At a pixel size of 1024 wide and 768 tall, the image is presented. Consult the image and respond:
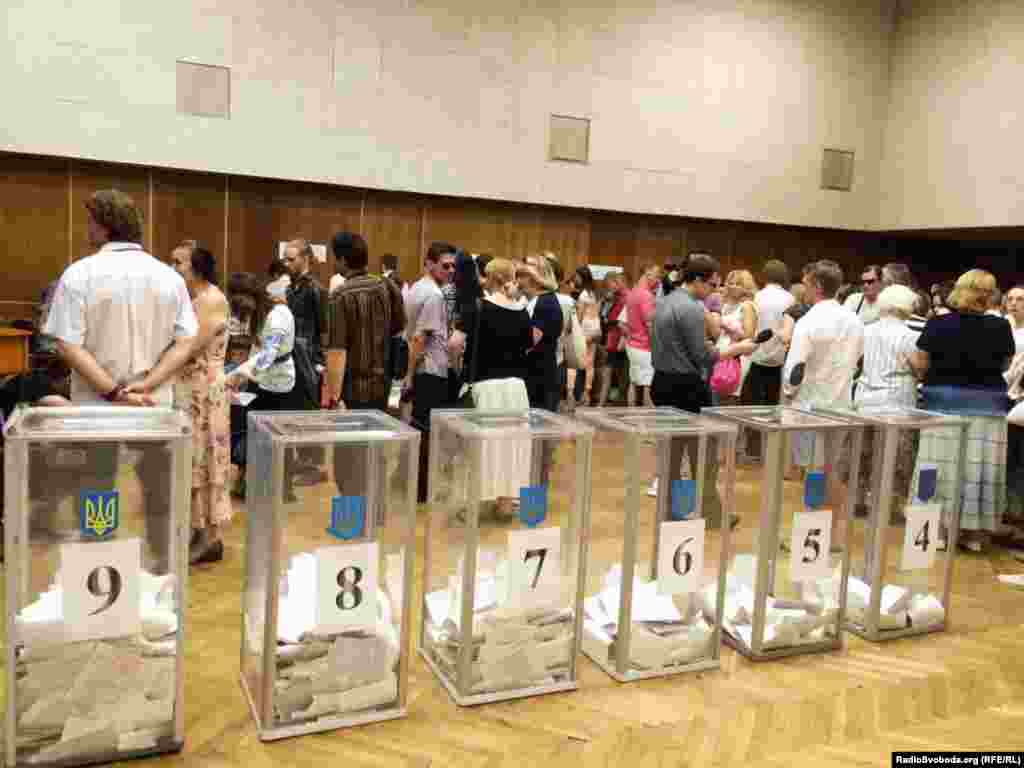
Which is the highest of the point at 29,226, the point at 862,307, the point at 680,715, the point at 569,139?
the point at 569,139

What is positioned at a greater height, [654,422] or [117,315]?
[117,315]

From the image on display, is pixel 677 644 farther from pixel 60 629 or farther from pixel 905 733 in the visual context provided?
pixel 60 629

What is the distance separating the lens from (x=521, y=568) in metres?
2.62

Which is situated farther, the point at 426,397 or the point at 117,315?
the point at 426,397

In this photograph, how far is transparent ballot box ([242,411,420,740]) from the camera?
2.38m

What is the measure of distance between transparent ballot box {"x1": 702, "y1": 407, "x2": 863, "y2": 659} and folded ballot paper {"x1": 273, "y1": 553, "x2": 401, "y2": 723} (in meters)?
1.23

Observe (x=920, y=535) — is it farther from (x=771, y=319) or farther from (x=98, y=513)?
(x=771, y=319)

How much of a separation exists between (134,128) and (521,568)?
23.3ft

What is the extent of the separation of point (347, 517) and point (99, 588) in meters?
0.61

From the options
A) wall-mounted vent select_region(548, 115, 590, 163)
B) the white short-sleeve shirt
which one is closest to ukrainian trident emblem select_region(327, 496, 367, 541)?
the white short-sleeve shirt

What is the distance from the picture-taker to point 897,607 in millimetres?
3404

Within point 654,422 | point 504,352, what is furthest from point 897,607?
point 504,352

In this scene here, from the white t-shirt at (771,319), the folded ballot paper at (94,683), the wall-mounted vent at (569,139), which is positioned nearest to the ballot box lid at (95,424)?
the folded ballot paper at (94,683)

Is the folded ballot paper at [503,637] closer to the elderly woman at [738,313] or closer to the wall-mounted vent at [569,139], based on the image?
the elderly woman at [738,313]
